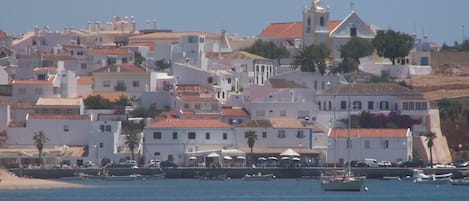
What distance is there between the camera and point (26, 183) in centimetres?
10912

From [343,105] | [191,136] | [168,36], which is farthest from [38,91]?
[168,36]

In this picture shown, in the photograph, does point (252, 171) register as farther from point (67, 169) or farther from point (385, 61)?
point (385, 61)

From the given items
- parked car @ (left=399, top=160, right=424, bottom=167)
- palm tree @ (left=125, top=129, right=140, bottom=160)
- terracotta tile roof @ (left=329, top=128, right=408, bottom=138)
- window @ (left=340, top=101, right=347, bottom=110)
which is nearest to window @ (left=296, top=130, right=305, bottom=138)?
terracotta tile roof @ (left=329, top=128, right=408, bottom=138)

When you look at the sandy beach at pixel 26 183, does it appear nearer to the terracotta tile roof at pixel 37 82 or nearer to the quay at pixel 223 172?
the quay at pixel 223 172

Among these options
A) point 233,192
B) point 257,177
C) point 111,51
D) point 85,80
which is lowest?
point 233,192

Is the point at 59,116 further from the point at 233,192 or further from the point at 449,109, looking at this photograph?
the point at 449,109

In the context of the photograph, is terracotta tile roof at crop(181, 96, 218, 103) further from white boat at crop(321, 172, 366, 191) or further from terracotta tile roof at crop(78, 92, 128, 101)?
white boat at crop(321, 172, 366, 191)

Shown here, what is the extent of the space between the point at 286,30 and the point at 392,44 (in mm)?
15493

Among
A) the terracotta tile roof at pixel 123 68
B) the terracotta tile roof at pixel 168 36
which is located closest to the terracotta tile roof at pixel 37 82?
the terracotta tile roof at pixel 123 68

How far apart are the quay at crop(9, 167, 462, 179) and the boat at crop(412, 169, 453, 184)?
1.23 metres

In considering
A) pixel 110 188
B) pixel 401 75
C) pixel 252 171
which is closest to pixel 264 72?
pixel 401 75

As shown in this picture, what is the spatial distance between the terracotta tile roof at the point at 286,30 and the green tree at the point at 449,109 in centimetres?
2277

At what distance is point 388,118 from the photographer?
126250mm

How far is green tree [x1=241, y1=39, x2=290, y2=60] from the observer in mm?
151625
